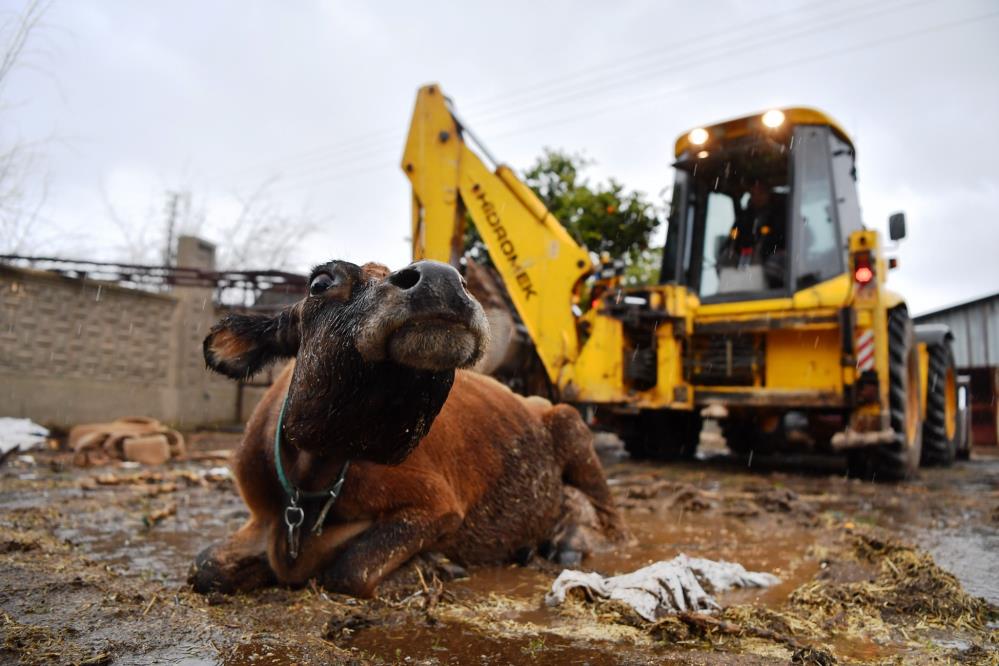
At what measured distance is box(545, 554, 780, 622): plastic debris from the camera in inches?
104

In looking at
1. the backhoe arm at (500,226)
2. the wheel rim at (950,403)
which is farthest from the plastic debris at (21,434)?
Answer: the wheel rim at (950,403)

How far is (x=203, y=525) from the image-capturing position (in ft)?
14.7

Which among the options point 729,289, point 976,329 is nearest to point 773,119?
point 729,289

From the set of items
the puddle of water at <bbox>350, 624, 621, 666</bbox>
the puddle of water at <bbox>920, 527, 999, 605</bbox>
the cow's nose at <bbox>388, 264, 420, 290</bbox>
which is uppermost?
the cow's nose at <bbox>388, 264, 420, 290</bbox>

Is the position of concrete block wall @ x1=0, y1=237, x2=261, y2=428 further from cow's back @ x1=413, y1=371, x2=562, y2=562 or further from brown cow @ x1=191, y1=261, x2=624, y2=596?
cow's back @ x1=413, y1=371, x2=562, y2=562

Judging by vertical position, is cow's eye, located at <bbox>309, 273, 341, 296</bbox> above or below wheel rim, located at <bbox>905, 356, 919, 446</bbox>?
above

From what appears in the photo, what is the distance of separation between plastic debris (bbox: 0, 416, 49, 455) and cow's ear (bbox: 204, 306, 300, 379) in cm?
686

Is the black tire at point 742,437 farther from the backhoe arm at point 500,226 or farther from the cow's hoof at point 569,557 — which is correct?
the cow's hoof at point 569,557

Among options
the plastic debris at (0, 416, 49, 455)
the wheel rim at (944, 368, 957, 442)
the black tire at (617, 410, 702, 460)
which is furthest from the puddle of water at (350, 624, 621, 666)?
the wheel rim at (944, 368, 957, 442)

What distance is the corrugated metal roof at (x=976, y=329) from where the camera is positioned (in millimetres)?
17156

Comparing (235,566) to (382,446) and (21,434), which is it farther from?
(21,434)

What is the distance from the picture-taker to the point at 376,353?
203 centimetres

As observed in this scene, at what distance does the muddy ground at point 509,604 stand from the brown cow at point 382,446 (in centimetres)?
16

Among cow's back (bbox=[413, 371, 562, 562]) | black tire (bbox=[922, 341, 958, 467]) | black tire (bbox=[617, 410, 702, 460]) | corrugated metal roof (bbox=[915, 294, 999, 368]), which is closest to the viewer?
cow's back (bbox=[413, 371, 562, 562])
